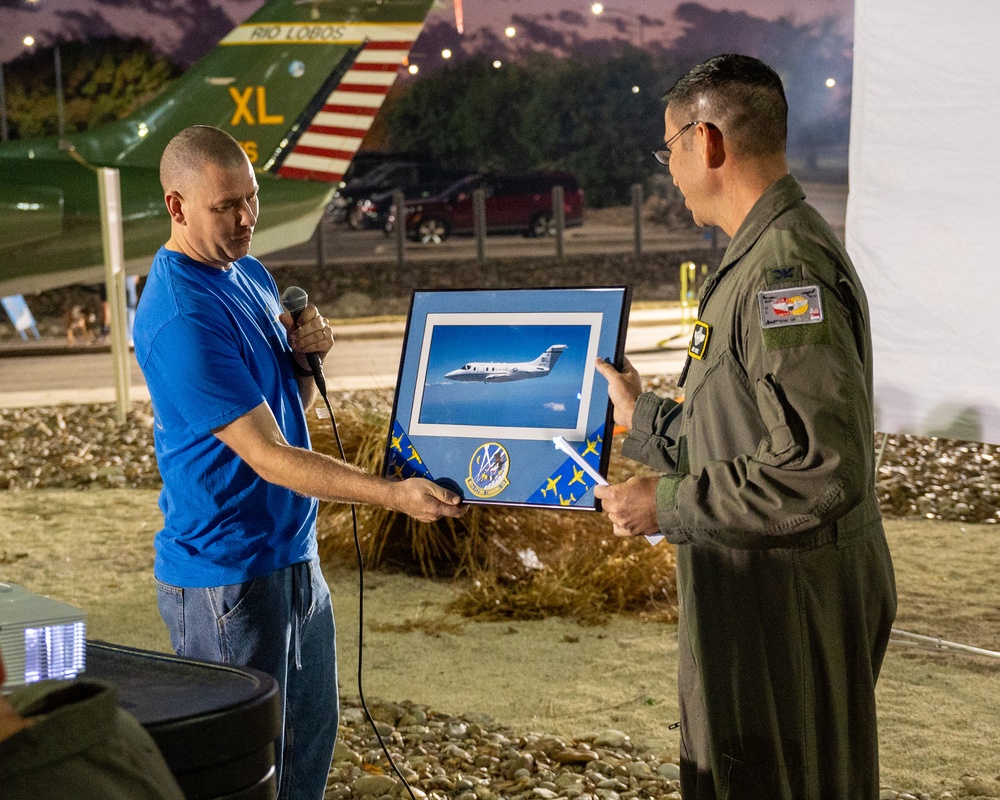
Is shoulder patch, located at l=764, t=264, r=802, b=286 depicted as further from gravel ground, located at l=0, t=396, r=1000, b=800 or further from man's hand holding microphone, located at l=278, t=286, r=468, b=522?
gravel ground, located at l=0, t=396, r=1000, b=800

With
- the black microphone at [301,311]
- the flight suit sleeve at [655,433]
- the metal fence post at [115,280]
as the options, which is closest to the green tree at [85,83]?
the metal fence post at [115,280]

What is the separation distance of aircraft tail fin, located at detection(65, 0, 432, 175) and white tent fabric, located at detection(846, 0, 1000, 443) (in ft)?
38.1

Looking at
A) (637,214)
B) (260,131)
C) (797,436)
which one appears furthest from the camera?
(637,214)

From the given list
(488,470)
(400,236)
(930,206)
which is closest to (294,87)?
(400,236)

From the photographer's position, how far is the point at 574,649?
5.29 m

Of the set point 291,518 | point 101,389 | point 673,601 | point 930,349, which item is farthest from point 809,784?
point 101,389

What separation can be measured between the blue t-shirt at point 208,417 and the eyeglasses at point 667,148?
93 cm

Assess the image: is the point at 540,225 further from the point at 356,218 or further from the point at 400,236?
the point at 400,236

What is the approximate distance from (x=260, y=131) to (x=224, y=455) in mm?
14075

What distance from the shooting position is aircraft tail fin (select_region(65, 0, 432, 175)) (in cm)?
1554

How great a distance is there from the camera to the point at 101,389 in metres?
12.9

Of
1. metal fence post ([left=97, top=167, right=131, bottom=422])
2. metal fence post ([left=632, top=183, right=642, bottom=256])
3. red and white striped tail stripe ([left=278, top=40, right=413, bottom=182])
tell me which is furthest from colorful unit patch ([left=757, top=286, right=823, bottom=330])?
metal fence post ([left=632, top=183, right=642, bottom=256])

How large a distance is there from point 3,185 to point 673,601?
1189 cm

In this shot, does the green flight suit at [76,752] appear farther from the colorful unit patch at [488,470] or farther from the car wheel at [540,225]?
the car wheel at [540,225]
